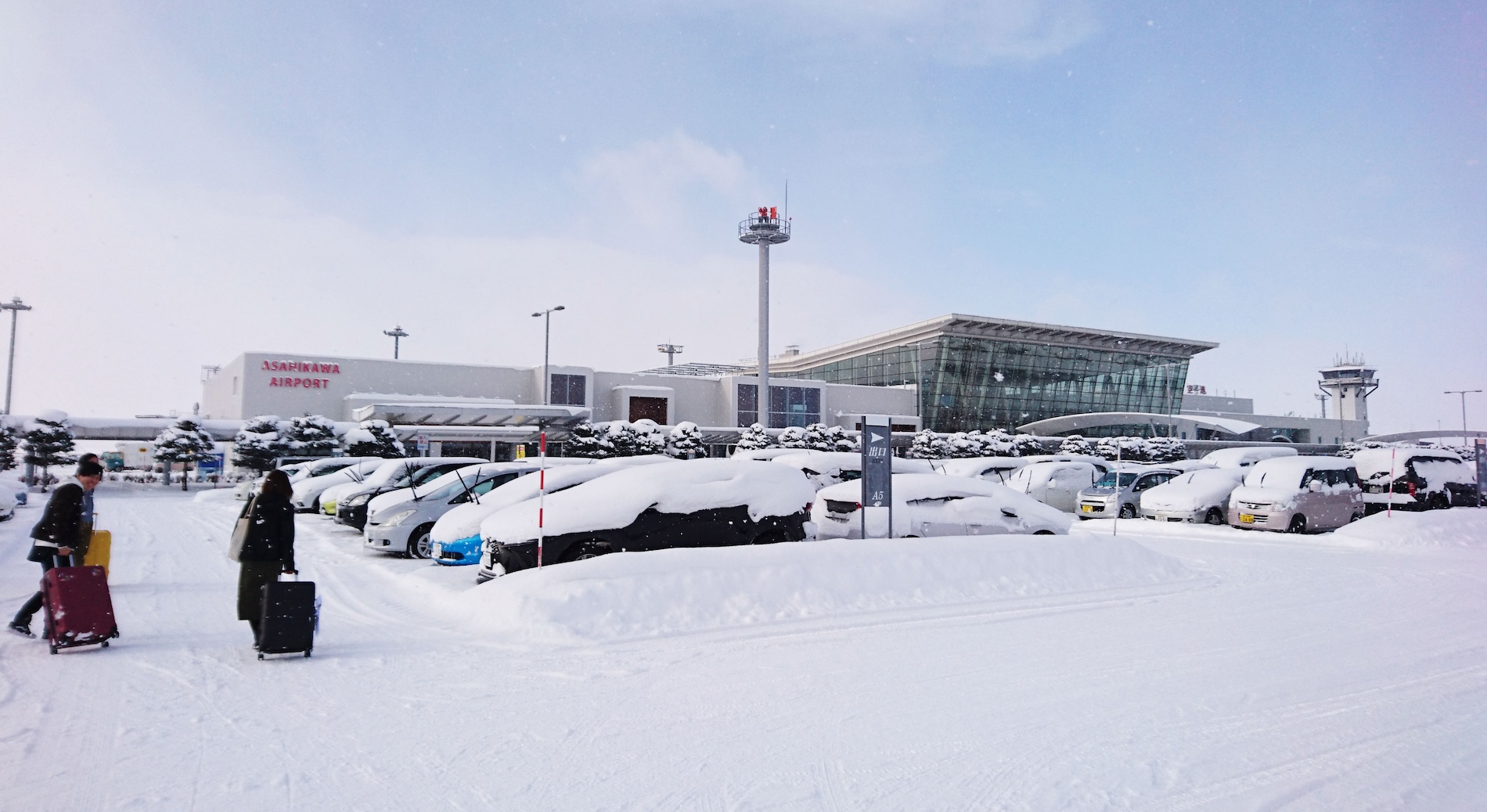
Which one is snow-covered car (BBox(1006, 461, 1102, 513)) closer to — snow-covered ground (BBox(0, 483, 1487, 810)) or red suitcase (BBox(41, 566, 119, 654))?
snow-covered ground (BBox(0, 483, 1487, 810))

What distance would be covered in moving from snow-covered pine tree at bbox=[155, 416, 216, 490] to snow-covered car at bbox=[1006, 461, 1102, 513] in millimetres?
32084

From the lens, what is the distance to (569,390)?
4912 centimetres

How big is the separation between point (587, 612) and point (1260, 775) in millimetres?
5166

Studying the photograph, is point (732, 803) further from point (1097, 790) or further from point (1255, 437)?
point (1255, 437)

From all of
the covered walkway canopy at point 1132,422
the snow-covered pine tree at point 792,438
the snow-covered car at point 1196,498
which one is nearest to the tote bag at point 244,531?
the snow-covered car at point 1196,498

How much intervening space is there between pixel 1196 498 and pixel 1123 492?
2.16m

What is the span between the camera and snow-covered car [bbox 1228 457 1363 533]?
17328mm

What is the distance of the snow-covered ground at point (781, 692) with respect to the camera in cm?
407

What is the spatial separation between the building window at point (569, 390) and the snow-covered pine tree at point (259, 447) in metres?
16.5

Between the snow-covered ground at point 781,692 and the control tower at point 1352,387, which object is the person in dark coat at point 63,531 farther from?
the control tower at point 1352,387

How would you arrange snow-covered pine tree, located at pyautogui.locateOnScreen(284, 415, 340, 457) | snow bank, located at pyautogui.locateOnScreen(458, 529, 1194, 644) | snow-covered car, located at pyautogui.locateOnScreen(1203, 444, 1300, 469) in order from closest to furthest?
snow bank, located at pyautogui.locateOnScreen(458, 529, 1194, 644)
snow-covered car, located at pyautogui.locateOnScreen(1203, 444, 1300, 469)
snow-covered pine tree, located at pyautogui.locateOnScreen(284, 415, 340, 457)

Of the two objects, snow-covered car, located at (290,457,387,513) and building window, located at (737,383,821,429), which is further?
building window, located at (737,383,821,429)

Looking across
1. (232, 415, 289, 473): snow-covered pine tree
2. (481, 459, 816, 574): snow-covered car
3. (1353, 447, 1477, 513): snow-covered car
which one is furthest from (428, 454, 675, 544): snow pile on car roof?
(232, 415, 289, 473): snow-covered pine tree

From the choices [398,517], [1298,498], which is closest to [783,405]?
[1298,498]
